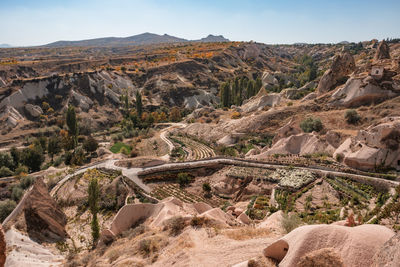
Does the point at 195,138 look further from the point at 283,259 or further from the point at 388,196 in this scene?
the point at 283,259

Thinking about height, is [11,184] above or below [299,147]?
below

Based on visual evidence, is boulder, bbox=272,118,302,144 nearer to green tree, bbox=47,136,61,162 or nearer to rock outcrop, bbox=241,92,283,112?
rock outcrop, bbox=241,92,283,112

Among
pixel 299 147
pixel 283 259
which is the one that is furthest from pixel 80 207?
pixel 299 147

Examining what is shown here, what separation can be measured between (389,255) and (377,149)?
24.9 meters

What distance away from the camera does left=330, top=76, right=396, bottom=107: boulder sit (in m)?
41.9

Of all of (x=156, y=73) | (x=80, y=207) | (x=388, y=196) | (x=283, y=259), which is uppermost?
(x=156, y=73)

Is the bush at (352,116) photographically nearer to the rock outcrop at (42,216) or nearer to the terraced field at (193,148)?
the terraced field at (193,148)

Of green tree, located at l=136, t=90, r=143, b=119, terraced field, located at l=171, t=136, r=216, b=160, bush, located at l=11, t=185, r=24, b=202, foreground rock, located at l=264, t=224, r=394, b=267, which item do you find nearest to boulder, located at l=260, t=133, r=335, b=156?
terraced field, located at l=171, t=136, r=216, b=160

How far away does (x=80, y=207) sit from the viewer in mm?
29844

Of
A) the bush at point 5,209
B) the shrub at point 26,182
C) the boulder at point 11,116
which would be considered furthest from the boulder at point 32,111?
the bush at point 5,209

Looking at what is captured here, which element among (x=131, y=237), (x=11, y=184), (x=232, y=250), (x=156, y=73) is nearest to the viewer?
(x=232, y=250)

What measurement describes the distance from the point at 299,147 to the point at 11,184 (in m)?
43.3

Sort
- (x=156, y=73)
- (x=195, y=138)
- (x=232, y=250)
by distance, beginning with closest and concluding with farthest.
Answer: (x=232, y=250) → (x=195, y=138) → (x=156, y=73)

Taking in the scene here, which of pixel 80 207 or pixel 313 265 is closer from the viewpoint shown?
pixel 313 265
